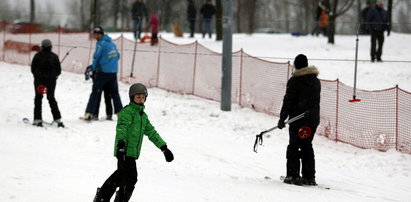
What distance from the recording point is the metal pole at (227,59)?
14.0 metres

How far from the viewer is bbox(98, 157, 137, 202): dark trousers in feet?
Result: 20.4

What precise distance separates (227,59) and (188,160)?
5.01 meters

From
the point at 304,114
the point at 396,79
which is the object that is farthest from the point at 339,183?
the point at 396,79

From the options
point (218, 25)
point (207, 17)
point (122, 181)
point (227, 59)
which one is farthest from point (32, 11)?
point (122, 181)

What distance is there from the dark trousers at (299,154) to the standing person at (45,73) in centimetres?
522

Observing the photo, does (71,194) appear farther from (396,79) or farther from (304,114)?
(396,79)

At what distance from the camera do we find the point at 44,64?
11.4m

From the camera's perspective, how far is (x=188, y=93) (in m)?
16.4

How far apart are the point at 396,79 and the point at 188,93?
5378mm

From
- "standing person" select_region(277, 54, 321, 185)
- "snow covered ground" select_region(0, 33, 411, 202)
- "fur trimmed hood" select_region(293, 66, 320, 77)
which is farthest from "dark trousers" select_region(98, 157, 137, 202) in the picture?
"fur trimmed hood" select_region(293, 66, 320, 77)

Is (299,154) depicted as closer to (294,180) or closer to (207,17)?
(294,180)

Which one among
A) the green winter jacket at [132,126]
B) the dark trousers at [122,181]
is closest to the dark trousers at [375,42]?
the green winter jacket at [132,126]

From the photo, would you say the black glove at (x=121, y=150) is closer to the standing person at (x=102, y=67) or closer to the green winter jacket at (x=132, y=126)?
the green winter jacket at (x=132, y=126)

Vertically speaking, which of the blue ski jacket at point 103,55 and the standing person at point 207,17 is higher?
the standing person at point 207,17
